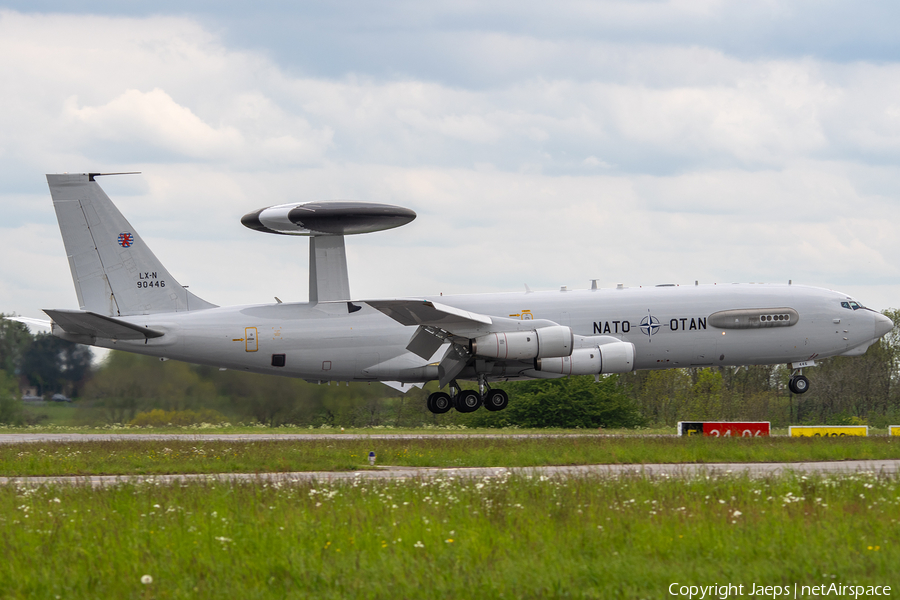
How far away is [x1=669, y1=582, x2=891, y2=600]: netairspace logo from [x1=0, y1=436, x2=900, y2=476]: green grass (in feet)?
38.4

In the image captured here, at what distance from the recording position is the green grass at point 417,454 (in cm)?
1973

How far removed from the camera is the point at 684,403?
63.4 metres

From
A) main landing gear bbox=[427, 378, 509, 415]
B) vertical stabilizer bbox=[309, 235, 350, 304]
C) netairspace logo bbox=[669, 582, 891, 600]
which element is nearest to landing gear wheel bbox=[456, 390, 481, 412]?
main landing gear bbox=[427, 378, 509, 415]

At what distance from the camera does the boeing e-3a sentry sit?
30922 millimetres

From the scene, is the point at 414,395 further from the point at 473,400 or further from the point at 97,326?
the point at 97,326

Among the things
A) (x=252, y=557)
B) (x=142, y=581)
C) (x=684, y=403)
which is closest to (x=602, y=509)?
(x=252, y=557)

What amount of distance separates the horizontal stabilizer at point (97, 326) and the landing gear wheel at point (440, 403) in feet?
31.2

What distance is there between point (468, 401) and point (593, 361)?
14.9ft

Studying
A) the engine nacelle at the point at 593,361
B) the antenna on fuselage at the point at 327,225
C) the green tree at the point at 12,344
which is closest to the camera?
the antenna on fuselage at the point at 327,225

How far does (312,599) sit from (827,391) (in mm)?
64339

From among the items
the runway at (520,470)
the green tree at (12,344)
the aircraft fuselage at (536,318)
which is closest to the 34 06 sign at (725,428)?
the aircraft fuselage at (536,318)

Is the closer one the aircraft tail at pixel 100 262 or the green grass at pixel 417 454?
the green grass at pixel 417 454

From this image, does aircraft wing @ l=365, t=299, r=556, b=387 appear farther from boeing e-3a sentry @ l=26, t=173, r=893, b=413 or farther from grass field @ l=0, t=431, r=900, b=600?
grass field @ l=0, t=431, r=900, b=600

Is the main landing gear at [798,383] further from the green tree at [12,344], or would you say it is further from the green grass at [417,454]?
the green tree at [12,344]
